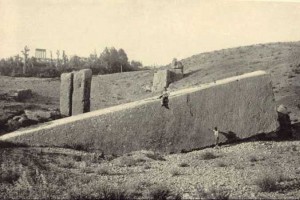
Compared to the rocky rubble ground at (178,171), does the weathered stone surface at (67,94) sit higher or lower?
higher

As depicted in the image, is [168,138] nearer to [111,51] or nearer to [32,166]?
[32,166]

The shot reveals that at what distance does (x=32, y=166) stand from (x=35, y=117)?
4.20 m

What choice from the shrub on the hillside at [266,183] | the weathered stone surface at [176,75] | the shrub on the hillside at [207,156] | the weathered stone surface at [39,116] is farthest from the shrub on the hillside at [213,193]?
the weathered stone surface at [176,75]

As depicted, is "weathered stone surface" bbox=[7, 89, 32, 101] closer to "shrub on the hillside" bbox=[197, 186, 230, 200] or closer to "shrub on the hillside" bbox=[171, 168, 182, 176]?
"shrub on the hillside" bbox=[171, 168, 182, 176]

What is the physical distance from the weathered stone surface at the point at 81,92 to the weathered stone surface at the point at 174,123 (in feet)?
6.62

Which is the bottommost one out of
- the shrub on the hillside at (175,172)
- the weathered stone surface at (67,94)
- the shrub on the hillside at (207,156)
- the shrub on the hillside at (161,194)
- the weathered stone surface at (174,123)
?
the shrub on the hillside at (161,194)

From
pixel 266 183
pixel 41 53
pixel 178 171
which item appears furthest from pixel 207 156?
pixel 41 53

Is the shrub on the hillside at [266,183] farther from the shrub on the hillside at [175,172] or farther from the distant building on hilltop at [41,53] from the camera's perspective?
the distant building on hilltop at [41,53]

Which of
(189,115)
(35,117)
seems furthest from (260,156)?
(35,117)

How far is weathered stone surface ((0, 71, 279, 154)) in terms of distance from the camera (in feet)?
31.9

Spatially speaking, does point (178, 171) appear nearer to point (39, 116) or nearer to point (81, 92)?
point (81, 92)

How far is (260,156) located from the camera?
9.01 metres

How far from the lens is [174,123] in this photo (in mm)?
9750

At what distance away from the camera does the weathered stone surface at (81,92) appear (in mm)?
11977
